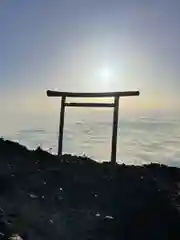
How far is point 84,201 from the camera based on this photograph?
9758 mm

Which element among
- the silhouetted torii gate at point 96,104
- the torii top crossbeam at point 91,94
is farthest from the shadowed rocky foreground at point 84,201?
the torii top crossbeam at point 91,94

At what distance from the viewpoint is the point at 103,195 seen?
10125mm

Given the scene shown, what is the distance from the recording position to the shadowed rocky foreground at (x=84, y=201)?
8.45m

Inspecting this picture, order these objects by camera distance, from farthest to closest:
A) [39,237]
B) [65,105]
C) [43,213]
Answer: [65,105] → [43,213] → [39,237]

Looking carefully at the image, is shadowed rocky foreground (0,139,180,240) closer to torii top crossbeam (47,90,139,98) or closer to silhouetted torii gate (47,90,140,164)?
silhouetted torii gate (47,90,140,164)

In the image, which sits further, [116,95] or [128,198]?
[116,95]

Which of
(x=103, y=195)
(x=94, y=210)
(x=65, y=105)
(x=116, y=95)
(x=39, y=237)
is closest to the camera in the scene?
(x=39, y=237)

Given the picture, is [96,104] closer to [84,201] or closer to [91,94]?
[91,94]

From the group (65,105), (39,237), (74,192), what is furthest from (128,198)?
(65,105)

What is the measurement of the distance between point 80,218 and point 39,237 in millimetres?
1248

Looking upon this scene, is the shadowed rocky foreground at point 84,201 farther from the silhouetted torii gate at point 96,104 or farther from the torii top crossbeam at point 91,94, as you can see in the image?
the torii top crossbeam at point 91,94

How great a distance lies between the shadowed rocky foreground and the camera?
845 centimetres

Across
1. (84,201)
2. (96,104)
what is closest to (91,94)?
(96,104)

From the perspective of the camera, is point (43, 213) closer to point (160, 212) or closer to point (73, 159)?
point (160, 212)
